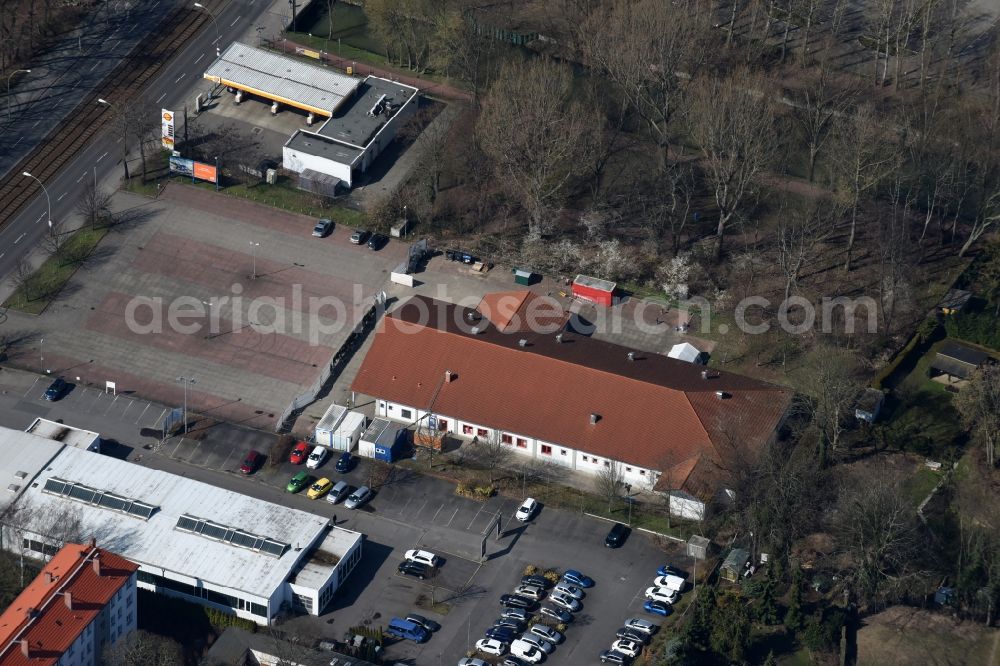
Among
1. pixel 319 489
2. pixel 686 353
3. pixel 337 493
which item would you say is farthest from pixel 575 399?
pixel 319 489

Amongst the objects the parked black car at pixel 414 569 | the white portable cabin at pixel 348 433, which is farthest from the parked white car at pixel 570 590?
the white portable cabin at pixel 348 433

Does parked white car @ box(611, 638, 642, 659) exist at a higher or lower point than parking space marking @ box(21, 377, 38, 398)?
lower

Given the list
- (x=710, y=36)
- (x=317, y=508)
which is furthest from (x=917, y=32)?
(x=317, y=508)

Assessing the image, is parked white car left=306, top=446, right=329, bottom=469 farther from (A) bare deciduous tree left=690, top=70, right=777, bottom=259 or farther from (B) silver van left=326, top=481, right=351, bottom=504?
(A) bare deciduous tree left=690, top=70, right=777, bottom=259

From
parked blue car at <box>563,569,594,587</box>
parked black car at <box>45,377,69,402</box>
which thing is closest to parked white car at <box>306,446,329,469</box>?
parked black car at <box>45,377,69,402</box>

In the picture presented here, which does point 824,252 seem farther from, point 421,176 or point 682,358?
point 421,176

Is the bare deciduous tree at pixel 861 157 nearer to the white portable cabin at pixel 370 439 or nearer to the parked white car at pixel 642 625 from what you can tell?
the white portable cabin at pixel 370 439
